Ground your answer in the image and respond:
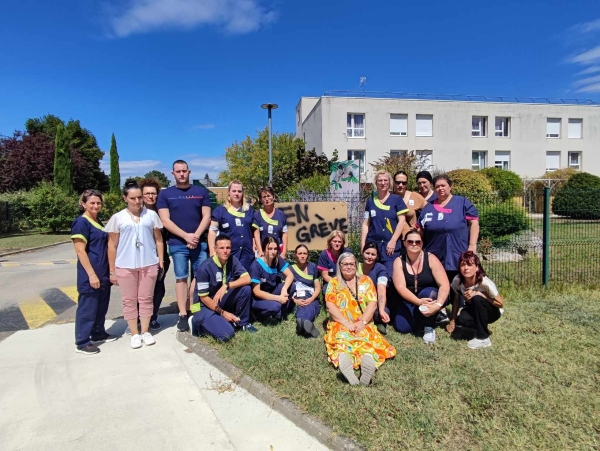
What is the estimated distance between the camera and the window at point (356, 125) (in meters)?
32.8

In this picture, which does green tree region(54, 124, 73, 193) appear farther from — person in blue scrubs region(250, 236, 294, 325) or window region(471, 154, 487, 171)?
window region(471, 154, 487, 171)

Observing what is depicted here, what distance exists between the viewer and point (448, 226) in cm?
470

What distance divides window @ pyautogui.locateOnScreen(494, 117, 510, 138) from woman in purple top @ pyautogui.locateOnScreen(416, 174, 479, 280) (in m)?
34.7

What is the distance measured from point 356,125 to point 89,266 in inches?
1210

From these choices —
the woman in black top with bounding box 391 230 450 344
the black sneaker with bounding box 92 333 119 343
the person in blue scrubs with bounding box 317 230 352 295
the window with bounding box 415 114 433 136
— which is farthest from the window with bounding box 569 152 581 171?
the black sneaker with bounding box 92 333 119 343

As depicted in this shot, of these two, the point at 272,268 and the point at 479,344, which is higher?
the point at 272,268

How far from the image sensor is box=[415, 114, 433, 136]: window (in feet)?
110

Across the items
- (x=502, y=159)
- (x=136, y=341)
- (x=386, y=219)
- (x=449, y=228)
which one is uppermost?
(x=502, y=159)

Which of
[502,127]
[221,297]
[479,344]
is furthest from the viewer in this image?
[502,127]

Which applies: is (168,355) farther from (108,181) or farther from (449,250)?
(108,181)

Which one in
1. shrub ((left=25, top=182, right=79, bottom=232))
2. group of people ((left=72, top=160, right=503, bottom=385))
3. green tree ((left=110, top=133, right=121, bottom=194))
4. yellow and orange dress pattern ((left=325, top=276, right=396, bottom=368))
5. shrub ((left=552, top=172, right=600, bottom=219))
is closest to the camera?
yellow and orange dress pattern ((left=325, top=276, right=396, bottom=368))

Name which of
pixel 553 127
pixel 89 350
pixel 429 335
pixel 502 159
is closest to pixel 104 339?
pixel 89 350

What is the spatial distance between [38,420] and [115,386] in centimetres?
67

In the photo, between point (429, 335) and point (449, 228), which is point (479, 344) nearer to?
point (429, 335)
